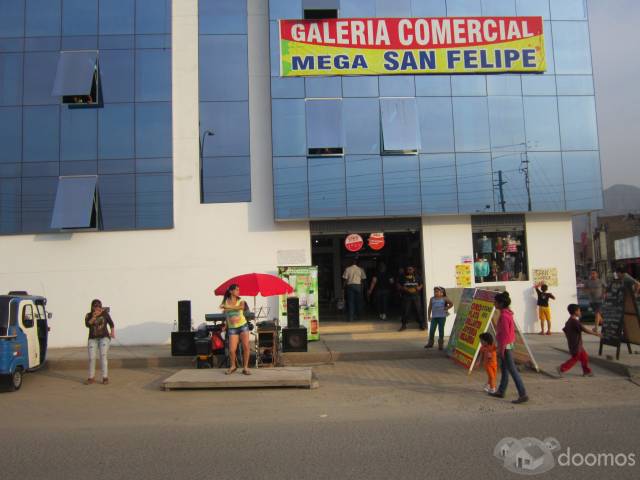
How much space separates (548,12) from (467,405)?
13124mm

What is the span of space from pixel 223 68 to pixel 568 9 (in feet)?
34.7

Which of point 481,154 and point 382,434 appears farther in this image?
point 481,154

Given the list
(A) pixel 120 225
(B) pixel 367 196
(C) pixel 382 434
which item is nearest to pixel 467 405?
(C) pixel 382 434

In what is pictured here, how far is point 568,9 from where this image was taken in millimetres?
15828

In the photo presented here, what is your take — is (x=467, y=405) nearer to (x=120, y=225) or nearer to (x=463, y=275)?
(x=463, y=275)

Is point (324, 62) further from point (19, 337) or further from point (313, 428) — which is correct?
point (313, 428)

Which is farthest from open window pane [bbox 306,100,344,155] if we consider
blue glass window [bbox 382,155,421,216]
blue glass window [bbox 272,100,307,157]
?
blue glass window [bbox 382,155,421,216]

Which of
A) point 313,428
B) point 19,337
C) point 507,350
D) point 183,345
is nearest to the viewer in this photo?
point 313,428

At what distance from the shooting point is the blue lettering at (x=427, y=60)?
15.4m

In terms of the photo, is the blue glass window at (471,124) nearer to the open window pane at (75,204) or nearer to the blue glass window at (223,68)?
the blue glass window at (223,68)

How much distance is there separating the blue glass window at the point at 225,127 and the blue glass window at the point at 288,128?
1008 mm

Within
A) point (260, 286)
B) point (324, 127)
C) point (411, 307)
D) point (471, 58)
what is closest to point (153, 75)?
point (324, 127)

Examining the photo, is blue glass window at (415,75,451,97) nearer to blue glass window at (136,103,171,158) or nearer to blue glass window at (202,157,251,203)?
blue glass window at (202,157,251,203)

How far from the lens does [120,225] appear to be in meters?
15.0
